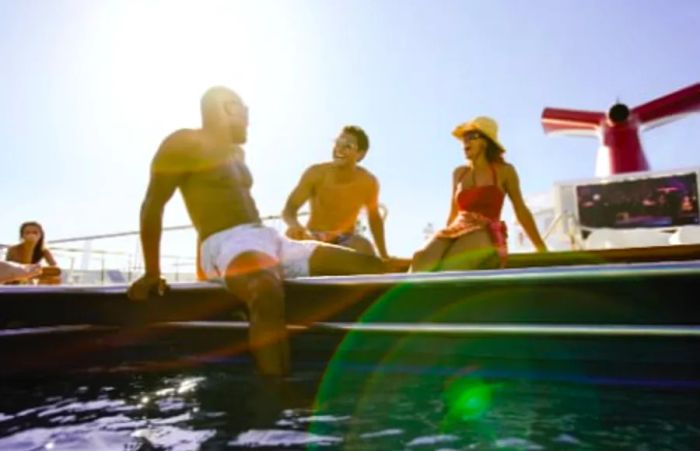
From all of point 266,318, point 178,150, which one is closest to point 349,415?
point 266,318

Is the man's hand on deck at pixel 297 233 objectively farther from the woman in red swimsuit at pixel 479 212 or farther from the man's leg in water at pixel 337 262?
the woman in red swimsuit at pixel 479 212

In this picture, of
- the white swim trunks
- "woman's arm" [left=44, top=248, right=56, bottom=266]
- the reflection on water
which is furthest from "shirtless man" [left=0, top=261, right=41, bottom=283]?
"woman's arm" [left=44, top=248, right=56, bottom=266]

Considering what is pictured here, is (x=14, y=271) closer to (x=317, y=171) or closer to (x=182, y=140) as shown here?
(x=182, y=140)

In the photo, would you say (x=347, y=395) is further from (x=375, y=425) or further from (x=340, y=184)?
(x=340, y=184)

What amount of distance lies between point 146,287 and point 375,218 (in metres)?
2.18

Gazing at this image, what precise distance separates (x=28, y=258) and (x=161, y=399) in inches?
203

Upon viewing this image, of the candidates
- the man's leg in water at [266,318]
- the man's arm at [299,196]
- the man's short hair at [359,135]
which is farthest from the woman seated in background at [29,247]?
the man's leg in water at [266,318]

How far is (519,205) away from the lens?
3.35 meters

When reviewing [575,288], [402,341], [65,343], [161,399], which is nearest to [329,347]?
[402,341]

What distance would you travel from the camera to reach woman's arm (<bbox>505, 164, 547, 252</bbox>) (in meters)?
3.28

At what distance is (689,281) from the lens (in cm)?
185

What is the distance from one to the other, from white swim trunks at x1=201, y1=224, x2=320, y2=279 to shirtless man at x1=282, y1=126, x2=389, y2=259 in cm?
111

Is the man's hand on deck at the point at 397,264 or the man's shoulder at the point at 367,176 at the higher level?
the man's shoulder at the point at 367,176

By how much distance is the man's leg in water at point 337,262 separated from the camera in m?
3.05
